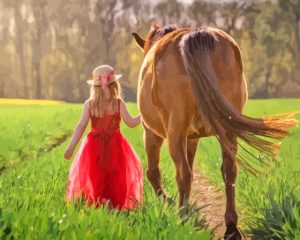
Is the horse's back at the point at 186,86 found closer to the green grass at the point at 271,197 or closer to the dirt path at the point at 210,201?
the green grass at the point at 271,197

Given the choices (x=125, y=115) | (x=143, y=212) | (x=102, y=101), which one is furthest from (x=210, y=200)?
(x=143, y=212)

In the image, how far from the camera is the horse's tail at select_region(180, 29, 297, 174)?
5754 mm

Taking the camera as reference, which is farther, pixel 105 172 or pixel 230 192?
pixel 105 172

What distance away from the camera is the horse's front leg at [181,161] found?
19.9 feet

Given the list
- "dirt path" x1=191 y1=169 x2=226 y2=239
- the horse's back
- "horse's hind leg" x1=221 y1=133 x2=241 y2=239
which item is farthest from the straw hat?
"dirt path" x1=191 y1=169 x2=226 y2=239

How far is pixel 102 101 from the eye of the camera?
281 inches

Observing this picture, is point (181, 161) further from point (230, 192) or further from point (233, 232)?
point (233, 232)

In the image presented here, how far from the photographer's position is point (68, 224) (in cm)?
446

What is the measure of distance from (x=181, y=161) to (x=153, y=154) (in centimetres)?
111

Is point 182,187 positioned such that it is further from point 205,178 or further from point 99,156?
point 205,178

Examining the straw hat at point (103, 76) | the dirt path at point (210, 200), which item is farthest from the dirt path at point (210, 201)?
the straw hat at point (103, 76)

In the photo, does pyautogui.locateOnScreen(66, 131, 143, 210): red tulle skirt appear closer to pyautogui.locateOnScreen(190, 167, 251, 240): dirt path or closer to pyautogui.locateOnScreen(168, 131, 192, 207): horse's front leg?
pyautogui.locateOnScreen(190, 167, 251, 240): dirt path

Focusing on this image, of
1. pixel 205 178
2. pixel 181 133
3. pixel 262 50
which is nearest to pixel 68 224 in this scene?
pixel 181 133

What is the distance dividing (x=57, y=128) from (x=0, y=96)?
36.2m
